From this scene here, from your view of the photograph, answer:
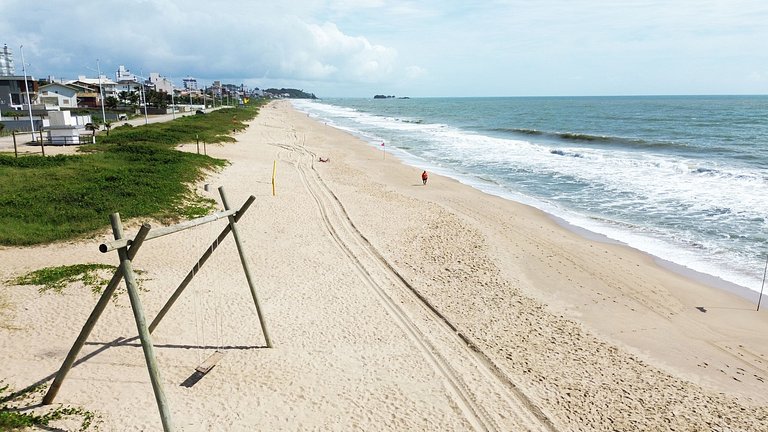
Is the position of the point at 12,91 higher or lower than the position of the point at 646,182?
higher

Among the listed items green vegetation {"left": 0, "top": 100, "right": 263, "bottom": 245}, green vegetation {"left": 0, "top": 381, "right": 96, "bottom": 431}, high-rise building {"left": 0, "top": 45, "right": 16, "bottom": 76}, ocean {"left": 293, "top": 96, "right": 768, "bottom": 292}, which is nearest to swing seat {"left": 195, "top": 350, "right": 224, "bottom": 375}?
green vegetation {"left": 0, "top": 381, "right": 96, "bottom": 431}

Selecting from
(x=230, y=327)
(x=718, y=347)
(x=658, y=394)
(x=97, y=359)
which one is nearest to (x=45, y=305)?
(x=97, y=359)

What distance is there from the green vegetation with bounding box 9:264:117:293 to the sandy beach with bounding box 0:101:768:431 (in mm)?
342

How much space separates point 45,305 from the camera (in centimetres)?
964

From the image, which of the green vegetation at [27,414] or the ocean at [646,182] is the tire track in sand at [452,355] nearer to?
the green vegetation at [27,414]

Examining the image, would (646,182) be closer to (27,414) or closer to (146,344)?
(146,344)

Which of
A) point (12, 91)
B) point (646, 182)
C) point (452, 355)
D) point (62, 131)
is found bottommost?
point (452, 355)

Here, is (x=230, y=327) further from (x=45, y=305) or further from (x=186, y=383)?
(x=45, y=305)

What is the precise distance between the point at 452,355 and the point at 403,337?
112cm


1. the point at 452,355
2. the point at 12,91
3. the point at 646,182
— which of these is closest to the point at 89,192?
the point at 452,355

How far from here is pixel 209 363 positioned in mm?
7957

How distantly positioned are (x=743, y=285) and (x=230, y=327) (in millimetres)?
13774

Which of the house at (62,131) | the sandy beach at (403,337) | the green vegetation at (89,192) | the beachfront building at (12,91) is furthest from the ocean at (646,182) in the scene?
the beachfront building at (12,91)

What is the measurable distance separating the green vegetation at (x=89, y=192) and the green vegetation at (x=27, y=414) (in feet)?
26.0
